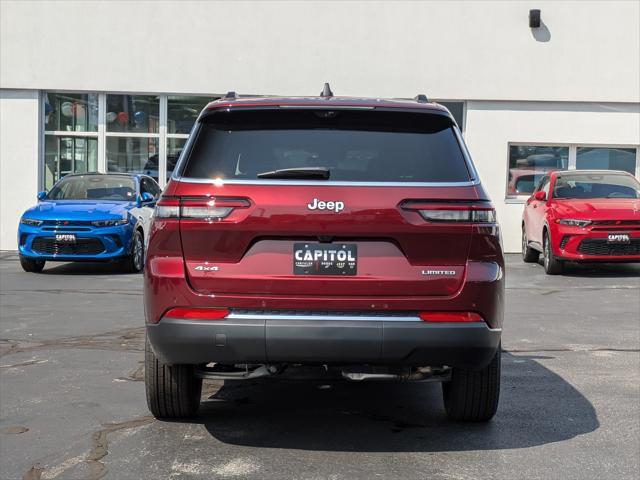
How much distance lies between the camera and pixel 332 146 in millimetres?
4742

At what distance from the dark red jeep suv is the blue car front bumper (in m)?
9.41

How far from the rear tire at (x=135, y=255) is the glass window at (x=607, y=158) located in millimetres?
9821

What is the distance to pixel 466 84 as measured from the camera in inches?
763

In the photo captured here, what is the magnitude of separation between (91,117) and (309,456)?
16251 mm

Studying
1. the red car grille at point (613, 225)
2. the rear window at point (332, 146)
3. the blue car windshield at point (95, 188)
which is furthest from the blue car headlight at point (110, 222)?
the rear window at point (332, 146)

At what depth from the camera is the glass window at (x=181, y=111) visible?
19.8 meters

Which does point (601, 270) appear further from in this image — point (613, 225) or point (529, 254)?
point (613, 225)

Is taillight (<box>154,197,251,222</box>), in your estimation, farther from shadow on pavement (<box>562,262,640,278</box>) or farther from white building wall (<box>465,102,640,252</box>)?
white building wall (<box>465,102,640,252</box>)

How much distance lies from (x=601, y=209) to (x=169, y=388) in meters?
10.5

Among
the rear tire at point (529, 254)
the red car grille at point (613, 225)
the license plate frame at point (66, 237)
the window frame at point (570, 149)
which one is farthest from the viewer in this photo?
the window frame at point (570, 149)

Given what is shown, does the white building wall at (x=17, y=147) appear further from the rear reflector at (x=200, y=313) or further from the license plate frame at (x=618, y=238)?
the rear reflector at (x=200, y=313)

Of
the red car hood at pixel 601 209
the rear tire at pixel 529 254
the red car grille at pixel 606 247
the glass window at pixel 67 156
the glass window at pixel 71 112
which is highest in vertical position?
the glass window at pixel 71 112

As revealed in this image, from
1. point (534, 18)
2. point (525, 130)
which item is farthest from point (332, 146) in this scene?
point (534, 18)

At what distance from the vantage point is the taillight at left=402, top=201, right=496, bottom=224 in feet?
15.0
